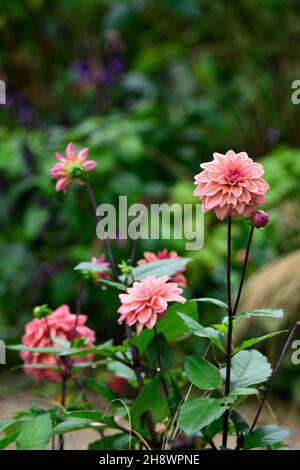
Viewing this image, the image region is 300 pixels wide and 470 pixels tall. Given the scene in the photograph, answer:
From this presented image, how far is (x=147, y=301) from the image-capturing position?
2.68 feet

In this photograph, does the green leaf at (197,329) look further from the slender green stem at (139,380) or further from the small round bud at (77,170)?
the small round bud at (77,170)

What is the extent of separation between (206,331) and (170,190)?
189 cm

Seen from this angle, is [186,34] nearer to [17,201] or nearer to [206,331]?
[17,201]

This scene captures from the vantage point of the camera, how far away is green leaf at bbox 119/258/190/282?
932 millimetres

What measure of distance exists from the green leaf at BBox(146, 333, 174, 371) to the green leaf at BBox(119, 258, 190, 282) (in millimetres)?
82

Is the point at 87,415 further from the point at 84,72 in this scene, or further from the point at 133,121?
the point at 84,72

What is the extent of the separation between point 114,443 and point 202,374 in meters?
0.18

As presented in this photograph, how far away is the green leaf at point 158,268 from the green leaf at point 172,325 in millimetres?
46

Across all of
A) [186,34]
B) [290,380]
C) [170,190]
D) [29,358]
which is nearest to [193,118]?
[170,190]

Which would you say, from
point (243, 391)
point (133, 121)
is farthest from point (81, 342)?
point (133, 121)

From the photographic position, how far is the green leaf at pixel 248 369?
85cm

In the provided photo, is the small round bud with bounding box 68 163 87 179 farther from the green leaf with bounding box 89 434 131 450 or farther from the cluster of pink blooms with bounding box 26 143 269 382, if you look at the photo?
the green leaf with bounding box 89 434 131 450

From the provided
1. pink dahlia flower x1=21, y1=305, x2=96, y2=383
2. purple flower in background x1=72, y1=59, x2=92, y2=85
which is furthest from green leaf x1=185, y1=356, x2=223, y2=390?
purple flower in background x1=72, y1=59, x2=92, y2=85
